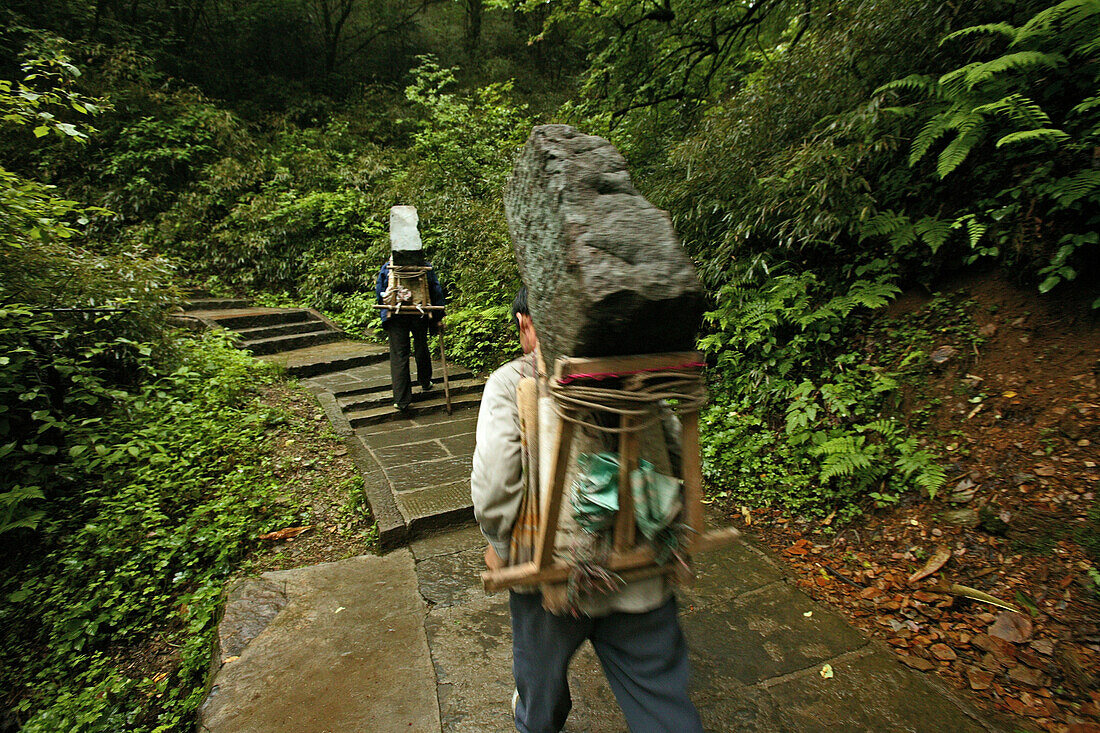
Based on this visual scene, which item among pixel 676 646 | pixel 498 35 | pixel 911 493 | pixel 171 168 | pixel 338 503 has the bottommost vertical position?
pixel 338 503

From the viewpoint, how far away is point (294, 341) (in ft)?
25.8

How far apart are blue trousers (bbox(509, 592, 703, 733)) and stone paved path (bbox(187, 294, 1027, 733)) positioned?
0.73m

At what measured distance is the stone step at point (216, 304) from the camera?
8.50 metres

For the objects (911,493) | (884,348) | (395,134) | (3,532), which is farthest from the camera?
(395,134)

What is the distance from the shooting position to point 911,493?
9.87 ft

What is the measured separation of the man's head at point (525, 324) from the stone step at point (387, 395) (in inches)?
166

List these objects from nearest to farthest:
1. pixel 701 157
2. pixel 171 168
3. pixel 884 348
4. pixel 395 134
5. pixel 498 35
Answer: pixel 884 348 → pixel 701 157 → pixel 171 168 → pixel 395 134 → pixel 498 35

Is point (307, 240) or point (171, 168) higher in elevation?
point (171, 168)

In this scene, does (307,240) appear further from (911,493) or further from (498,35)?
(498,35)

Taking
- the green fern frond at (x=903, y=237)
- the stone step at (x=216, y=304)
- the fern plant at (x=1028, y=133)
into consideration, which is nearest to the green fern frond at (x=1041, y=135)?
the fern plant at (x=1028, y=133)

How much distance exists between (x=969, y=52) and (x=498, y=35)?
60.8ft

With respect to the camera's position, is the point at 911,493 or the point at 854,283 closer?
the point at 911,493

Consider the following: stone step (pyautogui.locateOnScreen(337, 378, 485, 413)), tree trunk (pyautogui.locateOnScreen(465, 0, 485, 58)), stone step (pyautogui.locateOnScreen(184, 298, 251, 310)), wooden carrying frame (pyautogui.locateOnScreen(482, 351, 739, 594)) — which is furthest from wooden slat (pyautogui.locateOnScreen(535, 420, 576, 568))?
tree trunk (pyautogui.locateOnScreen(465, 0, 485, 58))

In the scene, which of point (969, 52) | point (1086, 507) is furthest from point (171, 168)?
point (1086, 507)
